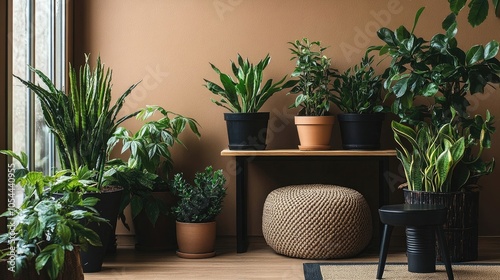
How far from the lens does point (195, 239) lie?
443 cm

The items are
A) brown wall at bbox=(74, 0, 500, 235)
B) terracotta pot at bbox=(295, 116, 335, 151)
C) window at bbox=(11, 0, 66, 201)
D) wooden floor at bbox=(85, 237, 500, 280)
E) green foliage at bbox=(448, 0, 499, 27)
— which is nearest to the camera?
green foliage at bbox=(448, 0, 499, 27)

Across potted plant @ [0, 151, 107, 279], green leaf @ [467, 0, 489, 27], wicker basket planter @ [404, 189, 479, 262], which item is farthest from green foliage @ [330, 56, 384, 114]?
green leaf @ [467, 0, 489, 27]

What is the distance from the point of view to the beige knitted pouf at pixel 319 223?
428 centimetres

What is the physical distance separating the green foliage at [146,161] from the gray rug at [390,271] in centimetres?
109

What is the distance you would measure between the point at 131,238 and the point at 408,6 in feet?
8.13

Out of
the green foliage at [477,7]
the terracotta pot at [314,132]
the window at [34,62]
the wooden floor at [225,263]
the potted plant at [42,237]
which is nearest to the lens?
the green foliage at [477,7]

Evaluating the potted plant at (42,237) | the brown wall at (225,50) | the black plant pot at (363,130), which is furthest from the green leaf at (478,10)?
the brown wall at (225,50)

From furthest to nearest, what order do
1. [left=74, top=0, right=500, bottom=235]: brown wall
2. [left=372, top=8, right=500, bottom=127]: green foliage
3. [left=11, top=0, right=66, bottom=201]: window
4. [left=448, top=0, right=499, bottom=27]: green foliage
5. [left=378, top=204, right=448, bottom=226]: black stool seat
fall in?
[left=74, top=0, right=500, bottom=235]: brown wall, [left=372, top=8, right=500, bottom=127]: green foliage, [left=11, top=0, right=66, bottom=201]: window, [left=378, top=204, right=448, bottom=226]: black stool seat, [left=448, top=0, right=499, bottom=27]: green foliage

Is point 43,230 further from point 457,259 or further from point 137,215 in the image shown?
point 457,259

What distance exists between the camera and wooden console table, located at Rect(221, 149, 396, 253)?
4.43 metres

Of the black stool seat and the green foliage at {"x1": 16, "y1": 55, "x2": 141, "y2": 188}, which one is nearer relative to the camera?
the black stool seat

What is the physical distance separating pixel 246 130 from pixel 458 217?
4.59 feet

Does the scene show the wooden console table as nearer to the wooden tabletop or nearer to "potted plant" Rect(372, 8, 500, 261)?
the wooden tabletop

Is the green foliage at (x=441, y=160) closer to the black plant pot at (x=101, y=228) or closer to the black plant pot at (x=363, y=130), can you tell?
the black plant pot at (x=363, y=130)
